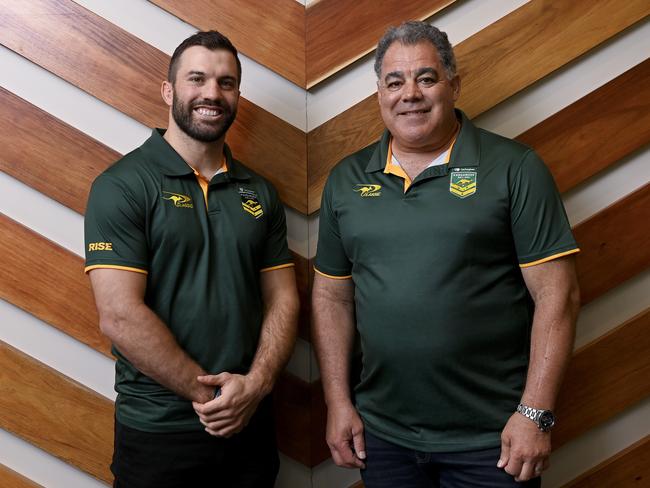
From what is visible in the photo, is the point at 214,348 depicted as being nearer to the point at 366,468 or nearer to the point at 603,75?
the point at 366,468

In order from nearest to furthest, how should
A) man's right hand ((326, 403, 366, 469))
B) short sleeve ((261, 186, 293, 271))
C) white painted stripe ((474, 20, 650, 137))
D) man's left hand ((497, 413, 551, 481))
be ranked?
1. man's left hand ((497, 413, 551, 481))
2. man's right hand ((326, 403, 366, 469))
3. short sleeve ((261, 186, 293, 271))
4. white painted stripe ((474, 20, 650, 137))

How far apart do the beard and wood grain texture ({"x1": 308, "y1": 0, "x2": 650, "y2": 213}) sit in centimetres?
78

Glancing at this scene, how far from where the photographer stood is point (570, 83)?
2.05m

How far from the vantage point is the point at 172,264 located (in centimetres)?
170

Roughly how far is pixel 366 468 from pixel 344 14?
1.40 m

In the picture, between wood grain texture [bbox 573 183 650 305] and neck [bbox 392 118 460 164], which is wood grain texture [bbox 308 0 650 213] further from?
wood grain texture [bbox 573 183 650 305]

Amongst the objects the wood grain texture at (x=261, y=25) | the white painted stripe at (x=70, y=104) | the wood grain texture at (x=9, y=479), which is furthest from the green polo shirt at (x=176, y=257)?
the wood grain texture at (x=9, y=479)

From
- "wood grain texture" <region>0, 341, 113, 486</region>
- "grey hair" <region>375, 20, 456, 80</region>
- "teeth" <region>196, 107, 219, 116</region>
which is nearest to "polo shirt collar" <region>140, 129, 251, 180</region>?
"teeth" <region>196, 107, 219, 116</region>

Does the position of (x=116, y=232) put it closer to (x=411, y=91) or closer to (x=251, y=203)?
(x=251, y=203)

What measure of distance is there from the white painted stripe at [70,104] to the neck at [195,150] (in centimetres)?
29

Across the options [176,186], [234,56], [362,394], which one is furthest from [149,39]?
[362,394]

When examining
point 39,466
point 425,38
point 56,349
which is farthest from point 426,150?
point 39,466

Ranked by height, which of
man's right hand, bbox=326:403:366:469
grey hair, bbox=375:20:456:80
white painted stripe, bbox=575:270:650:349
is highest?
grey hair, bbox=375:20:456:80

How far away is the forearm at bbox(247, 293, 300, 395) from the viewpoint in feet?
5.85
